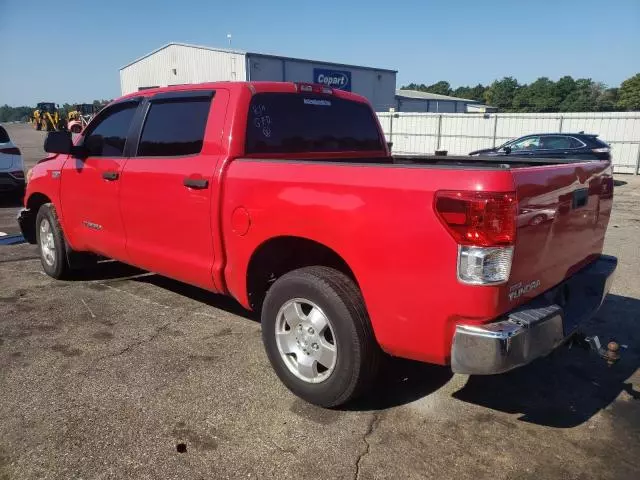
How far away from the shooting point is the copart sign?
116ft

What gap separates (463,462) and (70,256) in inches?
175

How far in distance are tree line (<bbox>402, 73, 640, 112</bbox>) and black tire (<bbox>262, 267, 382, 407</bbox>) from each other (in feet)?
221

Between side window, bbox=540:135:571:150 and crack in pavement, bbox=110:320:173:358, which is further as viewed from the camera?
side window, bbox=540:135:571:150

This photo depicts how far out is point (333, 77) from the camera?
3644 centimetres

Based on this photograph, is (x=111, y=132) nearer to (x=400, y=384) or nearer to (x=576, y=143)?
(x=400, y=384)

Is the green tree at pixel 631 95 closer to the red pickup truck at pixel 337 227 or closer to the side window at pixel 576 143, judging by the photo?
the side window at pixel 576 143

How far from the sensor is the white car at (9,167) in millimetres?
10672

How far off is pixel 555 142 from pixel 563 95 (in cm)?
7328

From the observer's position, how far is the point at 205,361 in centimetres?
377

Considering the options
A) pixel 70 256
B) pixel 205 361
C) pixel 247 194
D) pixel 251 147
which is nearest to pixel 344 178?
pixel 247 194

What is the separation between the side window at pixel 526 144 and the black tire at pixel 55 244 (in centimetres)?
1190

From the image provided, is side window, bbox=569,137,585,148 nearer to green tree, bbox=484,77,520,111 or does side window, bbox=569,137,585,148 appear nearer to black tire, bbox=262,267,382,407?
black tire, bbox=262,267,382,407

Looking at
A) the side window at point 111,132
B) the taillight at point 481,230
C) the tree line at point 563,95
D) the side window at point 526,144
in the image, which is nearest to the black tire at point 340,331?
the taillight at point 481,230

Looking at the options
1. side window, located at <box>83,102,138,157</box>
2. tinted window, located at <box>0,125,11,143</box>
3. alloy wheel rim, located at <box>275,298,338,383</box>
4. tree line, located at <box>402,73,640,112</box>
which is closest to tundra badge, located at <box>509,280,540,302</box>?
alloy wheel rim, located at <box>275,298,338,383</box>
